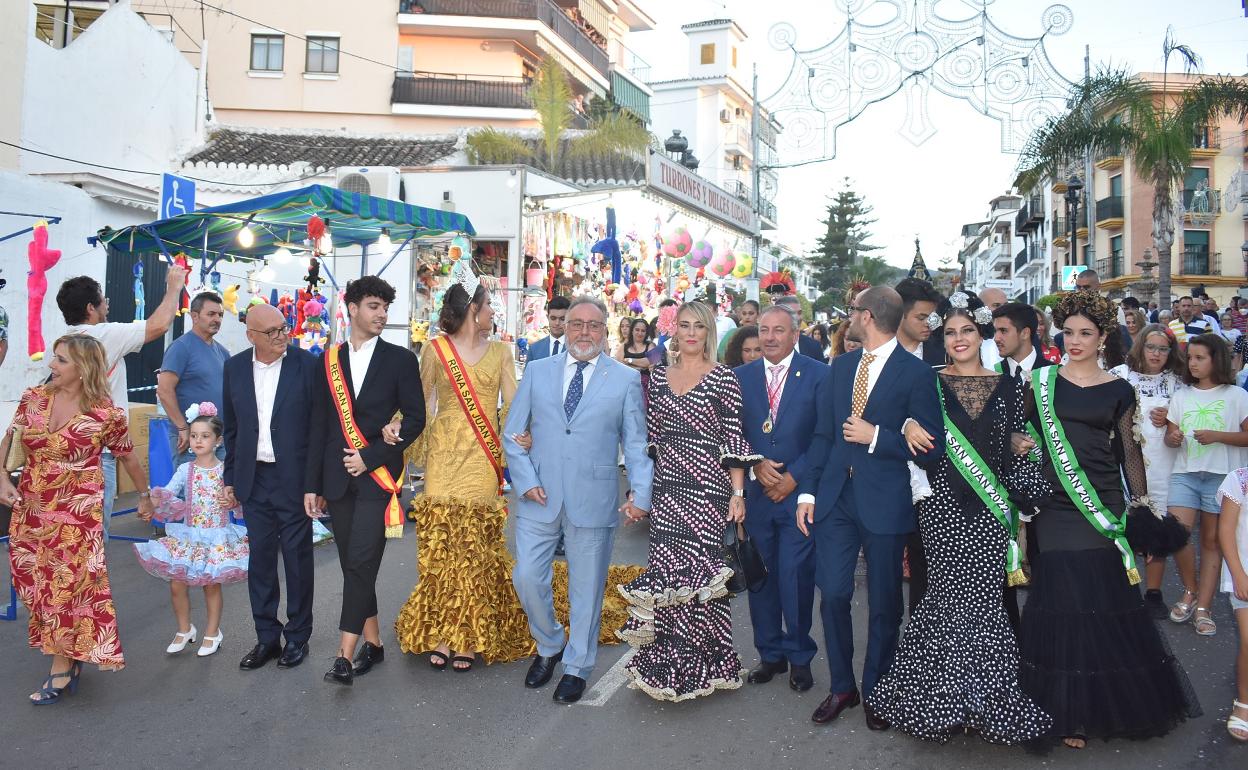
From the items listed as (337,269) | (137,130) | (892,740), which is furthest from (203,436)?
(137,130)

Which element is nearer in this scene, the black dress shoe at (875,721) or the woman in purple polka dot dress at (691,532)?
the black dress shoe at (875,721)

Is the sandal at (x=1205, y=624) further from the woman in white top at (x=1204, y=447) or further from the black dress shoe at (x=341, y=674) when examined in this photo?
the black dress shoe at (x=341, y=674)

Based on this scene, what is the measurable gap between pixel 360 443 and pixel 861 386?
8.48ft

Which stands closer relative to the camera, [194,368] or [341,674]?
[341,674]

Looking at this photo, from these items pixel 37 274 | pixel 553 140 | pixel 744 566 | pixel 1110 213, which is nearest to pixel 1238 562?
pixel 744 566

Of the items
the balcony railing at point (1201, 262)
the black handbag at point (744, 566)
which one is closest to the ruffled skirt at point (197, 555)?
the black handbag at point (744, 566)

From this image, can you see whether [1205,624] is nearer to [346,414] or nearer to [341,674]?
[341,674]

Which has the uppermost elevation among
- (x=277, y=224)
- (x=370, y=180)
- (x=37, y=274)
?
(x=370, y=180)

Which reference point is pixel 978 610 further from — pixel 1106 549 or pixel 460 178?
pixel 460 178

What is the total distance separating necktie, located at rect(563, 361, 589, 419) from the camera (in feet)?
17.0

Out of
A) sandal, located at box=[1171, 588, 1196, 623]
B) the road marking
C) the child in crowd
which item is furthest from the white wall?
the child in crowd

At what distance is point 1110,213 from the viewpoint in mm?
51156

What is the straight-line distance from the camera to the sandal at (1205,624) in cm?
602

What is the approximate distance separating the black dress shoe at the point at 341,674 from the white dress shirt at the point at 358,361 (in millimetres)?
1382
